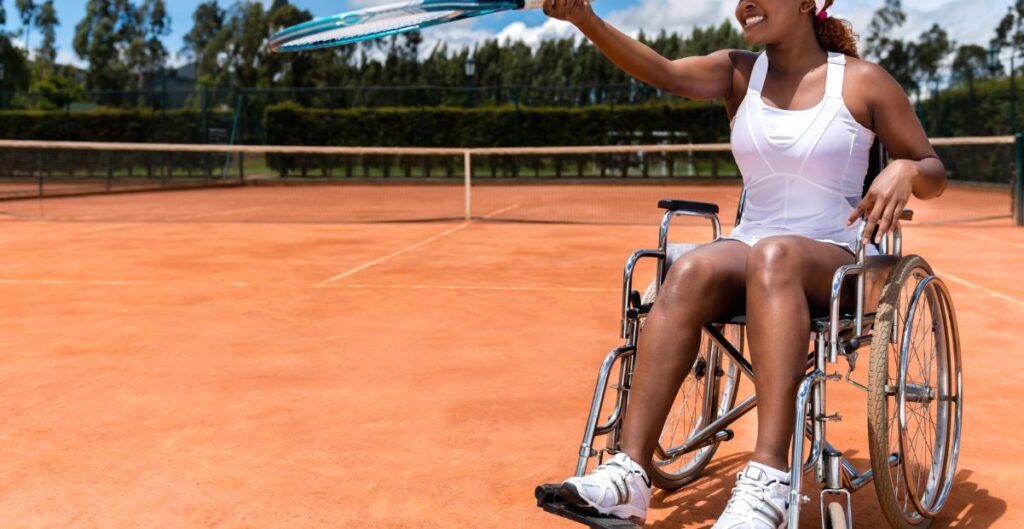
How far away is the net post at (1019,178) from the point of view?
12.9 metres

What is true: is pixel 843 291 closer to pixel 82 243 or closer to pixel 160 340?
pixel 160 340

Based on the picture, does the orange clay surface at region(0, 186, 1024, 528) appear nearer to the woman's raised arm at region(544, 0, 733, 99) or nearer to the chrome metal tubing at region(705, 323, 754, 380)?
the chrome metal tubing at region(705, 323, 754, 380)

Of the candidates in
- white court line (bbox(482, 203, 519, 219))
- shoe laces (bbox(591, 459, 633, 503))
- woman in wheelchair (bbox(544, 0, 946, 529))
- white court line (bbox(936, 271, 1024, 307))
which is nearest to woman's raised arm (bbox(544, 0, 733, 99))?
woman in wheelchair (bbox(544, 0, 946, 529))

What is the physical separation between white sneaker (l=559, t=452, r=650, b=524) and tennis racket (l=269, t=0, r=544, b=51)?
1136mm

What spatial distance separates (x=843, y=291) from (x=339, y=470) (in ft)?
5.45

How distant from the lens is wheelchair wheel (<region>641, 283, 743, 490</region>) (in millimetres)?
3109

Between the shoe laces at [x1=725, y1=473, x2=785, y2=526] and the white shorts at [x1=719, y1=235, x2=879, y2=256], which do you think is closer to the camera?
the shoe laces at [x1=725, y1=473, x2=785, y2=526]

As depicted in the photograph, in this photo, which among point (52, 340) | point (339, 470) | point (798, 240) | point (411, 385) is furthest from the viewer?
point (52, 340)

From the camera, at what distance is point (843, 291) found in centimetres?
259

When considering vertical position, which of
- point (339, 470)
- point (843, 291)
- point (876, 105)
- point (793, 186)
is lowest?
point (339, 470)

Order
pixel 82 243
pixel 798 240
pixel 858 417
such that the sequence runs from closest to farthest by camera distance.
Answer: pixel 798 240
pixel 858 417
pixel 82 243

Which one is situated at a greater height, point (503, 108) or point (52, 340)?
point (503, 108)

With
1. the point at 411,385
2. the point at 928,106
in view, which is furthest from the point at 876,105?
the point at 928,106

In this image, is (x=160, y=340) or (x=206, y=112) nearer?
(x=160, y=340)
